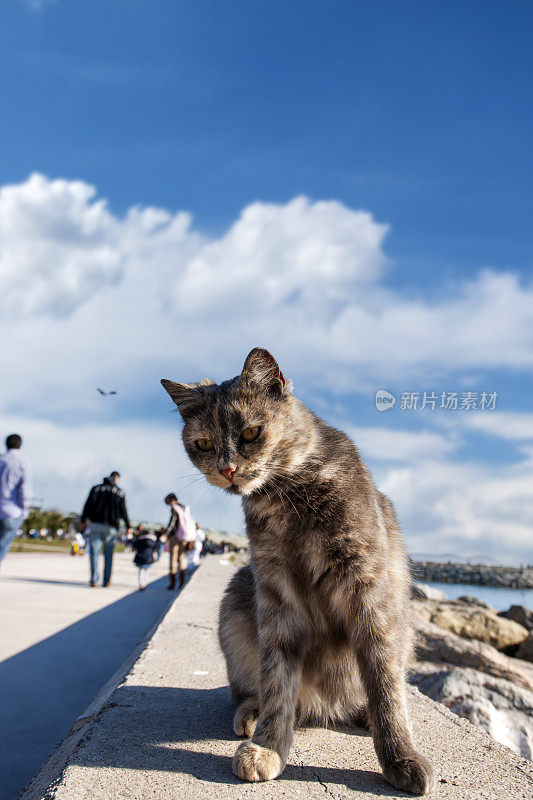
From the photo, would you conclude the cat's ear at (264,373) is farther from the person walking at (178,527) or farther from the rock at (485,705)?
the person walking at (178,527)

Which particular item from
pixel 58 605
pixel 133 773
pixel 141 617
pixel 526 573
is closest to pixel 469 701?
pixel 133 773

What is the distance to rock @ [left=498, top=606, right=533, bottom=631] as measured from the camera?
14.0 meters

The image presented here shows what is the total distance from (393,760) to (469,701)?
275 centimetres

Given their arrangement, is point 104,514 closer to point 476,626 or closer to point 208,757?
point 476,626

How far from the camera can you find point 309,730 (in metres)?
2.67

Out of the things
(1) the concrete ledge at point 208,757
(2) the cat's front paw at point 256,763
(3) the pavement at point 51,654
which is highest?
(2) the cat's front paw at point 256,763

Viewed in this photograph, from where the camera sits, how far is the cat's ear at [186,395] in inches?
111

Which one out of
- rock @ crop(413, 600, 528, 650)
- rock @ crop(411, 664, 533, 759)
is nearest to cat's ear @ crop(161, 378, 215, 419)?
rock @ crop(411, 664, 533, 759)

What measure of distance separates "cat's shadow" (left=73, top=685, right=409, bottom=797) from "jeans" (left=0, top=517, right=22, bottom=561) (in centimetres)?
494

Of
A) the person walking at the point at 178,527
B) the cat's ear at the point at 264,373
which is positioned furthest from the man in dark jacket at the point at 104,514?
the cat's ear at the point at 264,373

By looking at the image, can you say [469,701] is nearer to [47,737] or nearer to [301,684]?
[301,684]

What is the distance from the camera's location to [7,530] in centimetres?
743

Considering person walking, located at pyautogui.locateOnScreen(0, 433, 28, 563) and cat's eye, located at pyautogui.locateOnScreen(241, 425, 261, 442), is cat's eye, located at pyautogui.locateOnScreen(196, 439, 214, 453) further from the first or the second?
person walking, located at pyautogui.locateOnScreen(0, 433, 28, 563)

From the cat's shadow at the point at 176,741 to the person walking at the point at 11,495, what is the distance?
4.94 meters
